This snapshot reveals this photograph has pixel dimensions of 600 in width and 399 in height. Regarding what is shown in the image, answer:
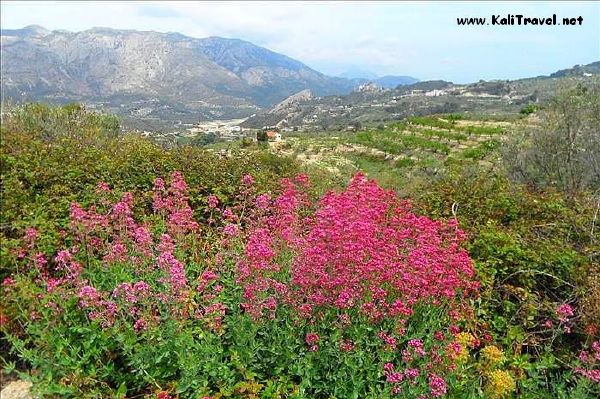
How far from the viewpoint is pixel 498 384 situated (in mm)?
3896

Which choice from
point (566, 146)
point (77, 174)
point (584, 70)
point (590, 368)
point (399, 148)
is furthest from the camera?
point (584, 70)

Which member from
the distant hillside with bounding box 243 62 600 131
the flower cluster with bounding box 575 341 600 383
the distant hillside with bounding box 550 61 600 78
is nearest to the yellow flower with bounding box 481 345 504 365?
the flower cluster with bounding box 575 341 600 383

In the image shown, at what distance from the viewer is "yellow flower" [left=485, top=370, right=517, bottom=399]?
389cm

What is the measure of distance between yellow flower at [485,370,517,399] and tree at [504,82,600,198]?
8.04m

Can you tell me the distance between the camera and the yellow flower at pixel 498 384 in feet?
12.8

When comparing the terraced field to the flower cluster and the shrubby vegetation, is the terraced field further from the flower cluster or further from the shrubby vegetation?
the flower cluster

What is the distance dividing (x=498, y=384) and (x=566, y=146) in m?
9.50

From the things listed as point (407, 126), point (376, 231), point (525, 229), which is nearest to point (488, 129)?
point (407, 126)

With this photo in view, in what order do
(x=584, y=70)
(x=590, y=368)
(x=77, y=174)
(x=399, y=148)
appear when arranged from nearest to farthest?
(x=590, y=368), (x=77, y=174), (x=399, y=148), (x=584, y=70)

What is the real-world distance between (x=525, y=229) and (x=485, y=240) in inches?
36.6

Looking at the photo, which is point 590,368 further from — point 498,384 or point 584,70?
point 584,70

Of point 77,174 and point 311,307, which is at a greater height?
point 77,174

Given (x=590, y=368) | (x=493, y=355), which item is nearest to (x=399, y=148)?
(x=493, y=355)

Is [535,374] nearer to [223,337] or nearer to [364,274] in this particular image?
[364,274]
